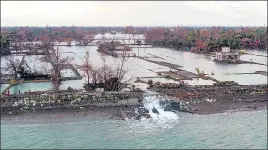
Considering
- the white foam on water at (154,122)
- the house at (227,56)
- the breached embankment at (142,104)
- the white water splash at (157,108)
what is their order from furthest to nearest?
1. the house at (227,56)
2. the breached embankment at (142,104)
3. the white water splash at (157,108)
4. the white foam on water at (154,122)

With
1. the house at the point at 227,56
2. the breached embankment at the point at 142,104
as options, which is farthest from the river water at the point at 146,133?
the house at the point at 227,56

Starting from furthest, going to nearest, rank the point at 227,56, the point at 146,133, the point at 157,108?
the point at 227,56 < the point at 157,108 < the point at 146,133

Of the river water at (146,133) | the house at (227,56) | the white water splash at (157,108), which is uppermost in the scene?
the house at (227,56)

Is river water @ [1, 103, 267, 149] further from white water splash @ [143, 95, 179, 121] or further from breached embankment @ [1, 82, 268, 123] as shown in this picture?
breached embankment @ [1, 82, 268, 123]

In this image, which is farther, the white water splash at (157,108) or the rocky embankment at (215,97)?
the rocky embankment at (215,97)

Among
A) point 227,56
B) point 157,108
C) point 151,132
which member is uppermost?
point 227,56

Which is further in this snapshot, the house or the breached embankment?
the house

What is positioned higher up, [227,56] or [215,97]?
[227,56]

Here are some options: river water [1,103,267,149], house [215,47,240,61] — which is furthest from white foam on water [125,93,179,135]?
house [215,47,240,61]

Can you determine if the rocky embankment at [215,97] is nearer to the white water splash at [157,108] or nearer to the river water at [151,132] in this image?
the white water splash at [157,108]

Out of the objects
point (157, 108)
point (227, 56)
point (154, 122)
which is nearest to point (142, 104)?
point (157, 108)

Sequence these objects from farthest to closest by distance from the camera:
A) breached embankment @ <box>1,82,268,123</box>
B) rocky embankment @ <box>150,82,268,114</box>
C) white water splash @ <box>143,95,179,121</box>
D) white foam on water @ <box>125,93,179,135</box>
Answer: rocky embankment @ <box>150,82,268,114</box> → breached embankment @ <box>1,82,268,123</box> → white water splash @ <box>143,95,179,121</box> → white foam on water @ <box>125,93,179,135</box>

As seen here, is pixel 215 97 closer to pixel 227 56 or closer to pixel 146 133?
pixel 146 133

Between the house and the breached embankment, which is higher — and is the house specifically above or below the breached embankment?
above
